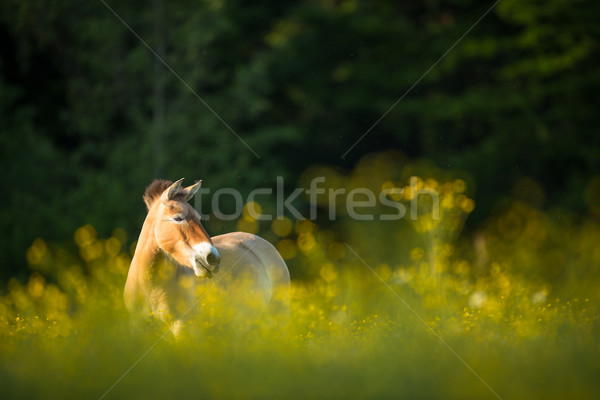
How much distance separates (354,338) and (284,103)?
47.0 ft

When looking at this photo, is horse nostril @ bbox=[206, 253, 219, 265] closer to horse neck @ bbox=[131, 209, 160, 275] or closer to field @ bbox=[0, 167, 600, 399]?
field @ bbox=[0, 167, 600, 399]

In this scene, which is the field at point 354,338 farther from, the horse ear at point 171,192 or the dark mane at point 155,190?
the horse ear at point 171,192

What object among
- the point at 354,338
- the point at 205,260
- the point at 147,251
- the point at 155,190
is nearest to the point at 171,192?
the point at 155,190

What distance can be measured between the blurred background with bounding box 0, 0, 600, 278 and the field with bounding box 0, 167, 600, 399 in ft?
16.3

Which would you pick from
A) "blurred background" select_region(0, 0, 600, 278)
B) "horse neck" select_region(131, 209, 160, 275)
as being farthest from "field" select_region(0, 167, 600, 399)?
"blurred background" select_region(0, 0, 600, 278)

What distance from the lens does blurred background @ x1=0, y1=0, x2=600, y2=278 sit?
14.7m

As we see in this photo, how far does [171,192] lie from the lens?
579 cm

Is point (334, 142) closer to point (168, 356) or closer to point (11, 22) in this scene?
point (11, 22)

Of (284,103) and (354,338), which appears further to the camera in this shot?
(284,103)

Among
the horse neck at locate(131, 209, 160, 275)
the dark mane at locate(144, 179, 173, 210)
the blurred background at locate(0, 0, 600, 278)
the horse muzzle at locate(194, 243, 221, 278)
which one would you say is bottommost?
the horse neck at locate(131, 209, 160, 275)

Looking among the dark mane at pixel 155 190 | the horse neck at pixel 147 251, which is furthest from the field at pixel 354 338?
the dark mane at pixel 155 190

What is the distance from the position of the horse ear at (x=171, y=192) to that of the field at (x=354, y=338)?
33.9 inches

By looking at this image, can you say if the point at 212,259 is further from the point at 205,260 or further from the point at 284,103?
the point at 284,103

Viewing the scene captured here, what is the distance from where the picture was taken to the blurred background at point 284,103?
14664mm
